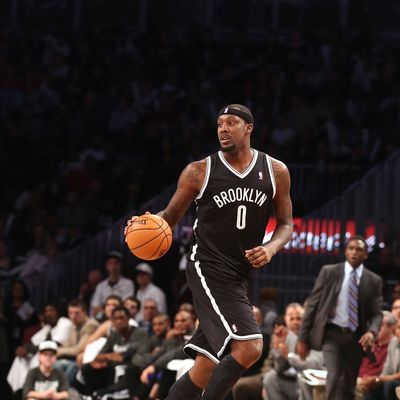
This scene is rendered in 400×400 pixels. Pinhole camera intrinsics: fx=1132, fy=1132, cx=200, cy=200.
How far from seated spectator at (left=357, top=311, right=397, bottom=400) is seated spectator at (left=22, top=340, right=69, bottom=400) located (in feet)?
11.2

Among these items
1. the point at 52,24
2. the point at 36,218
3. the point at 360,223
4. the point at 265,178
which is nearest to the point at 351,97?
the point at 360,223

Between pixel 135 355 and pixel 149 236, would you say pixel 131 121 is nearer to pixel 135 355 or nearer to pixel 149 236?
pixel 135 355

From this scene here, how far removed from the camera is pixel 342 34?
20328 mm

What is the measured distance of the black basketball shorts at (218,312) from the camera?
7246 mm

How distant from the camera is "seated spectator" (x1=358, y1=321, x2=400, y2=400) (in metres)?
10.9

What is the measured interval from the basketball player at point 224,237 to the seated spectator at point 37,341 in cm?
661

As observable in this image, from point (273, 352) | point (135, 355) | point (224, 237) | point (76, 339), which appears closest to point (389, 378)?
point (273, 352)

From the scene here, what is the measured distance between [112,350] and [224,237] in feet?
20.4

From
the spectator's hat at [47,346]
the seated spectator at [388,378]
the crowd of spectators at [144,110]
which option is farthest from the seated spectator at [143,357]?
the crowd of spectators at [144,110]

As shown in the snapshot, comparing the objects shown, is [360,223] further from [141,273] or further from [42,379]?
[42,379]

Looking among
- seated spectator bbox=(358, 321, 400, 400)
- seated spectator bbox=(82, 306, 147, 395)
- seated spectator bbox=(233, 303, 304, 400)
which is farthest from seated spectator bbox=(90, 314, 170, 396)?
seated spectator bbox=(358, 321, 400, 400)

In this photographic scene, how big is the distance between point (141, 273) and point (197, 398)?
7.53m

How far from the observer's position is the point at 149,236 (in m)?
7.32

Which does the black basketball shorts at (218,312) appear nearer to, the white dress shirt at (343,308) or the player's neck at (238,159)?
the player's neck at (238,159)
